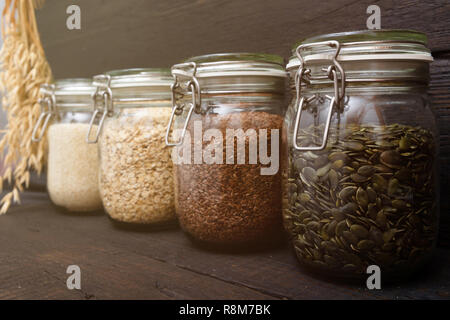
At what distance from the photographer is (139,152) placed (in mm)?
983

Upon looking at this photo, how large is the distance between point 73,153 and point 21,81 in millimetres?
390

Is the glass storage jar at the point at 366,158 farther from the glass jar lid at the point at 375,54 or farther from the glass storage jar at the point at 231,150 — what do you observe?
the glass storage jar at the point at 231,150

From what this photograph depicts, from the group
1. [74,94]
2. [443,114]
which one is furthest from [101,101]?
[443,114]

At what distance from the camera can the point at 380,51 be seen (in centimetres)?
66

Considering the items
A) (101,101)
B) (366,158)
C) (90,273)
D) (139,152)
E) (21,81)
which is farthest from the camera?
(21,81)

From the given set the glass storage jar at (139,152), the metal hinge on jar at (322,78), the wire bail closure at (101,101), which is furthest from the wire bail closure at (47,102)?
the metal hinge on jar at (322,78)

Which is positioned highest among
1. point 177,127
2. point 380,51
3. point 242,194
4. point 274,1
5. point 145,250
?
point 274,1

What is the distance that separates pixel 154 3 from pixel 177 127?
0.54 metres

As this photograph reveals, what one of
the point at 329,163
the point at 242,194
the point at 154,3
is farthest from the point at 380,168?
the point at 154,3

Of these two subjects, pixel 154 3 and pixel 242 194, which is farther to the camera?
pixel 154 3

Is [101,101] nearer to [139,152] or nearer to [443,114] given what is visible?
[139,152]

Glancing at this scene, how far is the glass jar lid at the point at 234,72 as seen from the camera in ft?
2.72

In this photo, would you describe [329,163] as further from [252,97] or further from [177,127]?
[177,127]

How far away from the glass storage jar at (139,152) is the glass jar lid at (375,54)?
0.41 m
